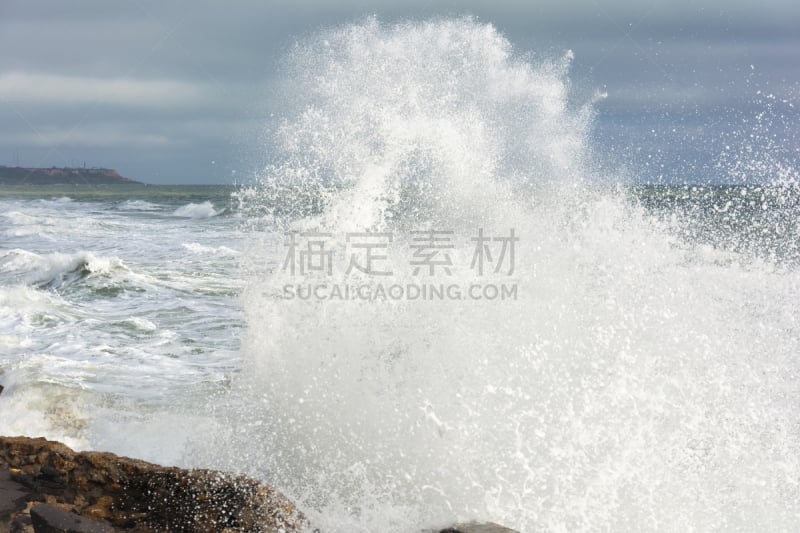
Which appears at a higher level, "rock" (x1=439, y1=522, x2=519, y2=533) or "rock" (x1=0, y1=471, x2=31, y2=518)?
"rock" (x1=439, y1=522, x2=519, y2=533)

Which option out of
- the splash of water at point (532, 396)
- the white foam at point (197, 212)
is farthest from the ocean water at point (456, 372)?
the white foam at point (197, 212)

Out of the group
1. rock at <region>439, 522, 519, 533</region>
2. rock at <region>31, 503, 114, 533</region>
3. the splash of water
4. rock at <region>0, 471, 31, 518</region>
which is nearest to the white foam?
the splash of water

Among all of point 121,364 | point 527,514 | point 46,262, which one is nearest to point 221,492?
point 527,514

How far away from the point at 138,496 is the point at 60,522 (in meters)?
0.63

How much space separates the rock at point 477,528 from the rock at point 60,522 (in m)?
1.59

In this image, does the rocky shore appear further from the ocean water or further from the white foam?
the white foam

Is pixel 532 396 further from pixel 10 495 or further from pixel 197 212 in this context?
pixel 197 212

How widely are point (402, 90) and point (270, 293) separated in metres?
3.13

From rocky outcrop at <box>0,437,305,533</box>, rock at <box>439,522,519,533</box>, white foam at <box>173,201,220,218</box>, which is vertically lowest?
rocky outcrop at <box>0,437,305,533</box>

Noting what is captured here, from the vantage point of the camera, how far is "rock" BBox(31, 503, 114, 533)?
343cm

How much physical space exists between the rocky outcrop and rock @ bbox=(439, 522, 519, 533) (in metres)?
0.78

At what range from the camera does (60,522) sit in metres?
3.45

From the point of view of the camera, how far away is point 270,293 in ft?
20.5

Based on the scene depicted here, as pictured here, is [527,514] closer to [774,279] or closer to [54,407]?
[54,407]
